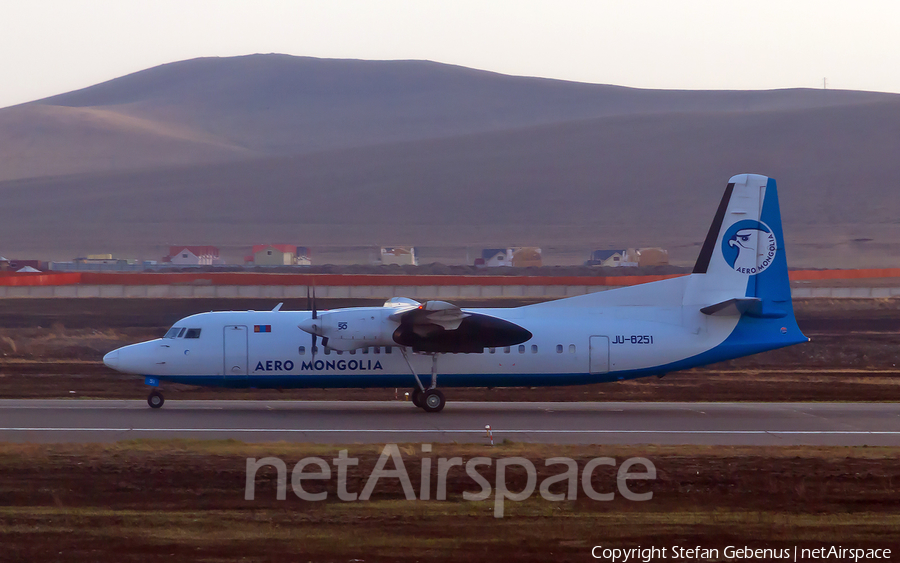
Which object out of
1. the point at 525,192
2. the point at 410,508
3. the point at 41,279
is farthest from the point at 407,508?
the point at 525,192

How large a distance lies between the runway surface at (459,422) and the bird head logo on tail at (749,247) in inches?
155

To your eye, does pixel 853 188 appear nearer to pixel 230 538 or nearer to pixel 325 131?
pixel 325 131

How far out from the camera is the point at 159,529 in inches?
451

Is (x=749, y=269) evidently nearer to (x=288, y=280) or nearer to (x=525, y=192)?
(x=288, y=280)

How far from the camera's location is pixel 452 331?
2189 cm

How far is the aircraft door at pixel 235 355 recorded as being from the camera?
22438mm

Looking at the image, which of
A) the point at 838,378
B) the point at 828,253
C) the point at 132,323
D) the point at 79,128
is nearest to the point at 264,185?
the point at 79,128

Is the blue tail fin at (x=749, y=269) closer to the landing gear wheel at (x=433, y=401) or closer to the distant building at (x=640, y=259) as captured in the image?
the landing gear wheel at (x=433, y=401)

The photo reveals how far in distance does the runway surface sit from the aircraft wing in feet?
5.94

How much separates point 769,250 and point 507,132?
458 ft

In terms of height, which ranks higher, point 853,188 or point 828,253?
point 853,188

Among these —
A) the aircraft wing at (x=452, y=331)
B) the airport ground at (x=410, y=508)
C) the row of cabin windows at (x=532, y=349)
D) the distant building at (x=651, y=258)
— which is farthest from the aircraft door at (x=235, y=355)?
the distant building at (x=651, y=258)

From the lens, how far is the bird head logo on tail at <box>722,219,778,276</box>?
2342 cm

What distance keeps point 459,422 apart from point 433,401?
66.6 inches
